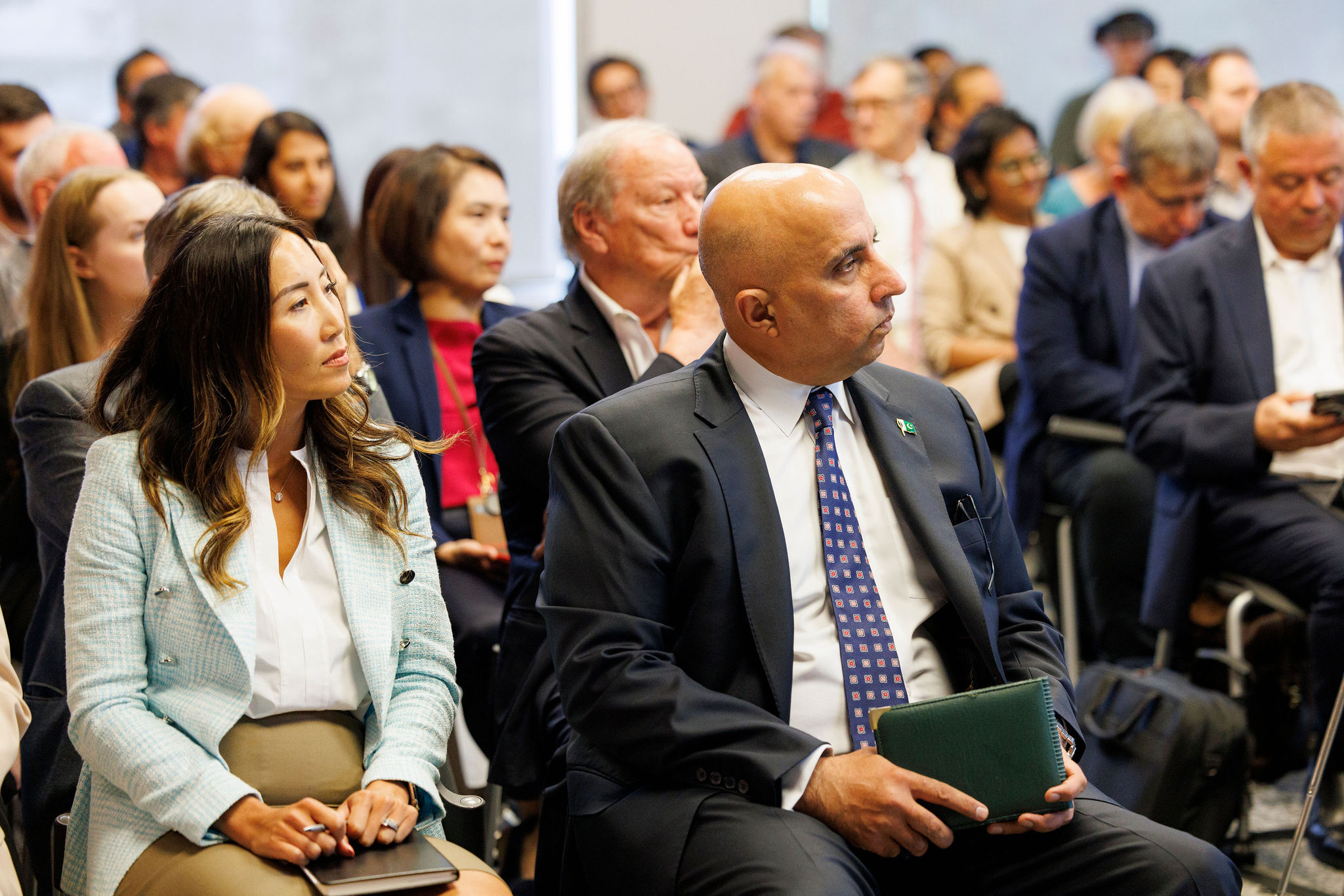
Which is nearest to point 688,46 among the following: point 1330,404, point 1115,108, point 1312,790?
point 1115,108

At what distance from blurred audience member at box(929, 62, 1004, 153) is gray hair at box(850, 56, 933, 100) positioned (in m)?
0.55

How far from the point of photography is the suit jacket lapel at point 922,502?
199 cm

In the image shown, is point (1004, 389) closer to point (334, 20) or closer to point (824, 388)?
point (824, 388)

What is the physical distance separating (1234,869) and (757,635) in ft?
2.39

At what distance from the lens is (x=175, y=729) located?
6.01ft

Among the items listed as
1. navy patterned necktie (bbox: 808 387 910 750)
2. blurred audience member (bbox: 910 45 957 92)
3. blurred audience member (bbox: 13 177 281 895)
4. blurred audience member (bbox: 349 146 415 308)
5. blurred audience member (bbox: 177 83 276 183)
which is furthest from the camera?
blurred audience member (bbox: 910 45 957 92)

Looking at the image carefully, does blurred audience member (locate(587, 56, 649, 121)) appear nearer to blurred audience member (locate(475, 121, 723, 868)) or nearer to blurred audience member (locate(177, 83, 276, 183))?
blurred audience member (locate(177, 83, 276, 183))

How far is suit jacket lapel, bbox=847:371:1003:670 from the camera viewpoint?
1.99 m

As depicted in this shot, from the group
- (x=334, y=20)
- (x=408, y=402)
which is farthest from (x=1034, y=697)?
(x=334, y=20)

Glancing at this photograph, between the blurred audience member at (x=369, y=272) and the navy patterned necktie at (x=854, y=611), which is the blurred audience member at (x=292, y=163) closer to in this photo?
the blurred audience member at (x=369, y=272)

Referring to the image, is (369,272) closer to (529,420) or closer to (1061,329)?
(529,420)

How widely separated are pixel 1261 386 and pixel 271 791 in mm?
2686

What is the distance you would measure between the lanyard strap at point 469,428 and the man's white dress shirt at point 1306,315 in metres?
2.03

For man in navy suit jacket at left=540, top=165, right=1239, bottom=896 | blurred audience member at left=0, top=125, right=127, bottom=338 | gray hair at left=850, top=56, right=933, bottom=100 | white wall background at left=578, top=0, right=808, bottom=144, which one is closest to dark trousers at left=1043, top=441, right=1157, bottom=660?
man in navy suit jacket at left=540, top=165, right=1239, bottom=896
